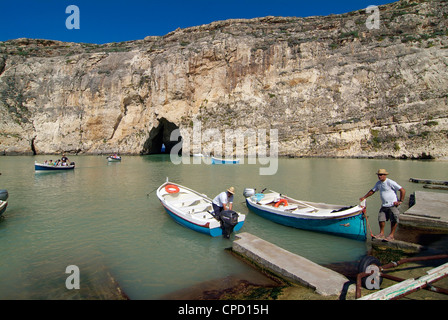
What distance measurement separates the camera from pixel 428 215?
9969 millimetres

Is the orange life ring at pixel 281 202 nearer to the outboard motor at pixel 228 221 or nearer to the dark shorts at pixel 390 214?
the outboard motor at pixel 228 221

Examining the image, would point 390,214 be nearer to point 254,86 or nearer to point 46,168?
point 46,168

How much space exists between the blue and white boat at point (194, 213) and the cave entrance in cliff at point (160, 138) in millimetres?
41645

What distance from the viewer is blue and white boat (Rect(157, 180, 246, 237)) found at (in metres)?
9.66

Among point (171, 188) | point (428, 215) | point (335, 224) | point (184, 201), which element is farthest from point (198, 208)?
point (428, 215)

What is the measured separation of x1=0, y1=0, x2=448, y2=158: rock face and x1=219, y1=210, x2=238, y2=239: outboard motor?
127 feet

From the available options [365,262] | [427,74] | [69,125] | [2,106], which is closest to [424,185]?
[365,262]

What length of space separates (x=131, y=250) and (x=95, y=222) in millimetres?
3712

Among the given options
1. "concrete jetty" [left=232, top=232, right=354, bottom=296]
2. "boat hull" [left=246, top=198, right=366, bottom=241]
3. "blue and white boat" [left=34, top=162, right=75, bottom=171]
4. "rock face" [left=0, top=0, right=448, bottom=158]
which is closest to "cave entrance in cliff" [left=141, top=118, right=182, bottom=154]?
"rock face" [left=0, top=0, right=448, bottom=158]

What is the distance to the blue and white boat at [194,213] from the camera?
9.66 meters

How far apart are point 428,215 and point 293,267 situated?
22.1 feet

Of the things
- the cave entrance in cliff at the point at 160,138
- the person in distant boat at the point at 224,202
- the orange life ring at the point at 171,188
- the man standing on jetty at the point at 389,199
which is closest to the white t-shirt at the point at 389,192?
the man standing on jetty at the point at 389,199

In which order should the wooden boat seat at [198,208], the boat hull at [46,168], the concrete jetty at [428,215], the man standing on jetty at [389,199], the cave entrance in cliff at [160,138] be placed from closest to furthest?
the man standing on jetty at [389,199], the concrete jetty at [428,215], the wooden boat seat at [198,208], the boat hull at [46,168], the cave entrance in cliff at [160,138]

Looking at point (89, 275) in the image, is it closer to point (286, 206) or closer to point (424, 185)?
point (286, 206)
